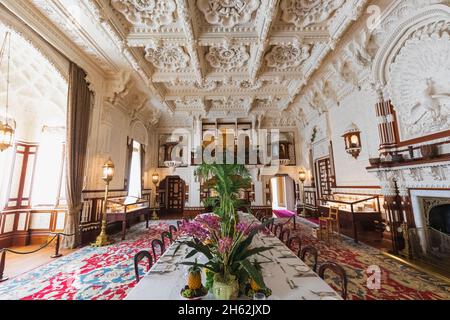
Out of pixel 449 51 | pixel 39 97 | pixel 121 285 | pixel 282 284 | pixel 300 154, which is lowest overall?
pixel 121 285

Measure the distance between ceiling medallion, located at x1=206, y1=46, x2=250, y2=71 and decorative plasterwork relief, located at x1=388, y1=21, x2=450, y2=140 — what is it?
3.60m

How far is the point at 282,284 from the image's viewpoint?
1.58 m

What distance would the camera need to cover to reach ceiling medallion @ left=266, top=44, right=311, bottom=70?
16.9 feet

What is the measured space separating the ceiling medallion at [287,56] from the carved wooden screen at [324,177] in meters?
4.27

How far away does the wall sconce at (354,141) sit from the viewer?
568 cm

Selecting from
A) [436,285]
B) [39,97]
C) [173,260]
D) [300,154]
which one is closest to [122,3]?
[39,97]

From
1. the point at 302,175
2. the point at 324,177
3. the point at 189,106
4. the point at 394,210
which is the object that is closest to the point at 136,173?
the point at 189,106

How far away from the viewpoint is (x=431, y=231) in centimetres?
352

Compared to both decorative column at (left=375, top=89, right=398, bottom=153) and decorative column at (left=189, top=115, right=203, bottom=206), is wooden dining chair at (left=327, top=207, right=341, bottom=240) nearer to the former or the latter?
decorative column at (left=375, top=89, right=398, bottom=153)

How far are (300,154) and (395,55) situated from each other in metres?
6.31

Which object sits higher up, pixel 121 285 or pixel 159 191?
pixel 159 191

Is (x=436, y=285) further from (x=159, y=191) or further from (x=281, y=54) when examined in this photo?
(x=159, y=191)

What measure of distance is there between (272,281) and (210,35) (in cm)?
501

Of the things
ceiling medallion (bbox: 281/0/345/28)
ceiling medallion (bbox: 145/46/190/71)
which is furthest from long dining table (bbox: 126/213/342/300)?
ceiling medallion (bbox: 145/46/190/71)
